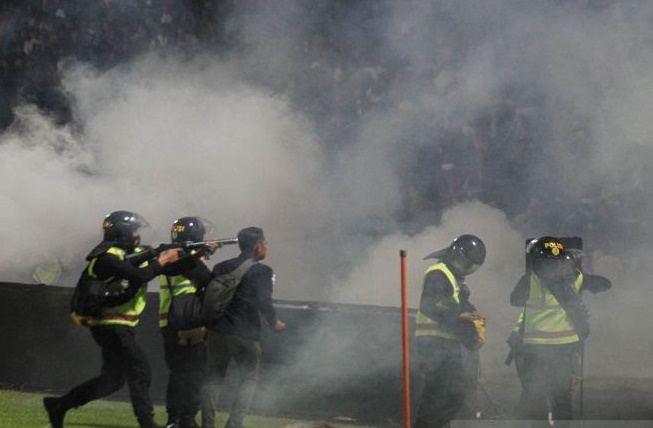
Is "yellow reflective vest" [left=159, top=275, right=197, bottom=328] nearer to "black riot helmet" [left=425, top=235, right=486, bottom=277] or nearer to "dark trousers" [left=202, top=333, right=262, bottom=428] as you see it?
"dark trousers" [left=202, top=333, right=262, bottom=428]

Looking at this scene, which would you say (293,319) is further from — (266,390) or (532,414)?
(532,414)

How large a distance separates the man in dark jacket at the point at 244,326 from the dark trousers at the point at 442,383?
1277 millimetres

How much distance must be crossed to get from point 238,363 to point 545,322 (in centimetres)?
209

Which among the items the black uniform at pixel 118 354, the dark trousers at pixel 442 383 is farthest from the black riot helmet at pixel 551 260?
the black uniform at pixel 118 354

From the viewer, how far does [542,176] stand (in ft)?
50.0

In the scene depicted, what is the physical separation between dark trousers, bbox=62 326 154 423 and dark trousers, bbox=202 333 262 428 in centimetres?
53

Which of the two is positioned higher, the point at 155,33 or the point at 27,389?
the point at 155,33

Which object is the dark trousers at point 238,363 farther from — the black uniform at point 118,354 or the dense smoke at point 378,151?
the dense smoke at point 378,151

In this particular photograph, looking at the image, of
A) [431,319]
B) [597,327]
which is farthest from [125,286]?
[597,327]

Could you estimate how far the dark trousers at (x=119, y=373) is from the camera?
8.63 metres

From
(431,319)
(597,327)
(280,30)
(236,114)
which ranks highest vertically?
(280,30)

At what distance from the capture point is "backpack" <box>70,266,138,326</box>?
8531 millimetres

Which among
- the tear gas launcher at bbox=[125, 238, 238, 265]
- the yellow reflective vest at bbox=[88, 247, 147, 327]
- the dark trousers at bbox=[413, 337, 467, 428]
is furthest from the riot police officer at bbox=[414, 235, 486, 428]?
the yellow reflective vest at bbox=[88, 247, 147, 327]

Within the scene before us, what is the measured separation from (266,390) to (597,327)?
5055 millimetres
